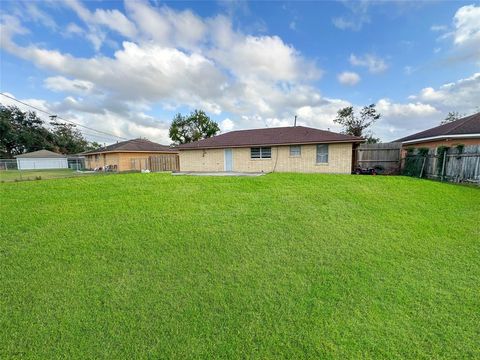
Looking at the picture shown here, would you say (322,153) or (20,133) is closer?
(322,153)

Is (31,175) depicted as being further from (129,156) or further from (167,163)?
(167,163)

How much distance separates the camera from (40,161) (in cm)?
→ 3800

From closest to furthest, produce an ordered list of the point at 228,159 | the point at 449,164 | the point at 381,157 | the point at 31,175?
the point at 449,164 → the point at 381,157 → the point at 228,159 → the point at 31,175

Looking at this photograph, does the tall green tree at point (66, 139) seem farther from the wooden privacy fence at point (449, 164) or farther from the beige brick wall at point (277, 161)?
the wooden privacy fence at point (449, 164)

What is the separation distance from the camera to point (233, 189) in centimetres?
891

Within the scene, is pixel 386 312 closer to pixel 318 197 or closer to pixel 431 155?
pixel 318 197

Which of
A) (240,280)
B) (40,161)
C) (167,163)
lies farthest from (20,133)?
(240,280)

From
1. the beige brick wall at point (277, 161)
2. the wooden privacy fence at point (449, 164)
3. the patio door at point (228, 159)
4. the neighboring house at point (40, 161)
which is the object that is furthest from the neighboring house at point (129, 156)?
the wooden privacy fence at point (449, 164)

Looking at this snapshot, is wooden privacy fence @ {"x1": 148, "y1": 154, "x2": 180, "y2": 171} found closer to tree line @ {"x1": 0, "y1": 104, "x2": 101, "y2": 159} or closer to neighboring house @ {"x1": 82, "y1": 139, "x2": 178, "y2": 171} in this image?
neighboring house @ {"x1": 82, "y1": 139, "x2": 178, "y2": 171}

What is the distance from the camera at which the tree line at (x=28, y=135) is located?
42.8 meters

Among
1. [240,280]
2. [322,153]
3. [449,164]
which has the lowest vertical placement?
[240,280]

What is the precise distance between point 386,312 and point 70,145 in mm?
66664

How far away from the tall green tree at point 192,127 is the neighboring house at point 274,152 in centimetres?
2385

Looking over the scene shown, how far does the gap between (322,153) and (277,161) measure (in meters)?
3.06
